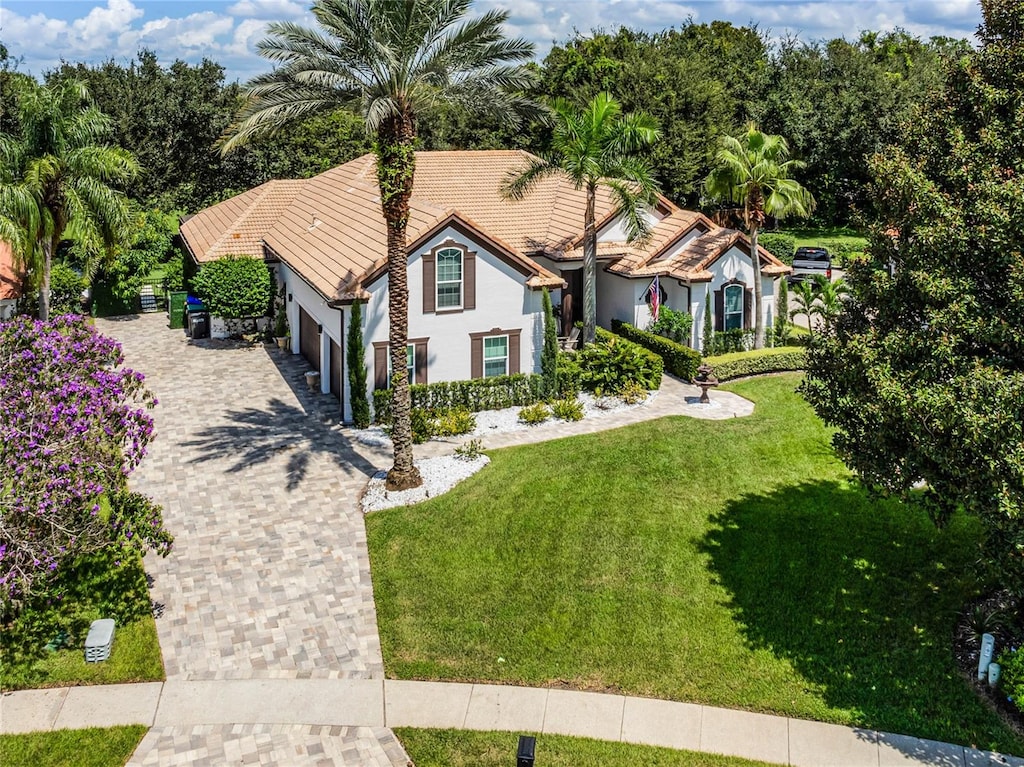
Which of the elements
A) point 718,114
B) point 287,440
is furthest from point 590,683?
point 718,114

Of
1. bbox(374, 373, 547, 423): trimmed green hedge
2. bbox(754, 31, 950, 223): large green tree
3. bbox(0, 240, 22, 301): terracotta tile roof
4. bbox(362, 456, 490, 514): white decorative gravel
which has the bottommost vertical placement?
bbox(362, 456, 490, 514): white decorative gravel

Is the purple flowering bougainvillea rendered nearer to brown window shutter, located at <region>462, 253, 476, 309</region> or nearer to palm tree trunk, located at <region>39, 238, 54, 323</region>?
brown window shutter, located at <region>462, 253, 476, 309</region>

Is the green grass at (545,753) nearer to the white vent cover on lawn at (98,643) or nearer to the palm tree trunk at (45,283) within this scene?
the white vent cover on lawn at (98,643)

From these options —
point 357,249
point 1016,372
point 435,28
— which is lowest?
point 1016,372

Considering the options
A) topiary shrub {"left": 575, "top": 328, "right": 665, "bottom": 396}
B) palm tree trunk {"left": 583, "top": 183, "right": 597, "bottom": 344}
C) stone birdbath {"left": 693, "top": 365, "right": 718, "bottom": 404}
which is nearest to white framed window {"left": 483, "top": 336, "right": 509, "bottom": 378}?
topiary shrub {"left": 575, "top": 328, "right": 665, "bottom": 396}

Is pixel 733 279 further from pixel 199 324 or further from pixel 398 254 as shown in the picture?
pixel 199 324

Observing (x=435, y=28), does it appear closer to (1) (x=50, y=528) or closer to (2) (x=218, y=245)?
(1) (x=50, y=528)
